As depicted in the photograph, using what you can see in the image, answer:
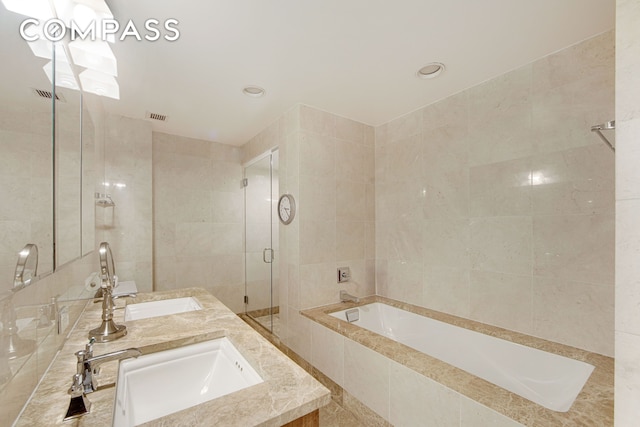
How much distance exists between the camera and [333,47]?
171 centimetres

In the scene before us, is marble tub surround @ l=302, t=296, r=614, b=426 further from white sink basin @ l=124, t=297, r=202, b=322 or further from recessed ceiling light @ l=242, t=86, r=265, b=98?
recessed ceiling light @ l=242, t=86, r=265, b=98

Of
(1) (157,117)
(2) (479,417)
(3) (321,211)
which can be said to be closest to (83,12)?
(1) (157,117)

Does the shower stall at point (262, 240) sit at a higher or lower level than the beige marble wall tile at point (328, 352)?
higher

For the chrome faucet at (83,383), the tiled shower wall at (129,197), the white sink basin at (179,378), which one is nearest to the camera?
the chrome faucet at (83,383)

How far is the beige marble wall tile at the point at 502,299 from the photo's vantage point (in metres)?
1.86

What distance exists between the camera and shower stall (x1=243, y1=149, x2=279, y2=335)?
2.94 m

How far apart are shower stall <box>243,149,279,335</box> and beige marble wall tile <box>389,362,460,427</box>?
152cm

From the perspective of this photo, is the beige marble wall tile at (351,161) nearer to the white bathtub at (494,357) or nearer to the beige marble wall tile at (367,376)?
the white bathtub at (494,357)

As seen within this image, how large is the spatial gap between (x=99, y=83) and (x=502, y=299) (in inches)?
138

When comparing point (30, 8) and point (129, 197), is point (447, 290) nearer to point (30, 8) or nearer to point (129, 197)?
point (30, 8)

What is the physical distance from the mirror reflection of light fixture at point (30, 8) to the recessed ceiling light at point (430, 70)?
1.99 metres

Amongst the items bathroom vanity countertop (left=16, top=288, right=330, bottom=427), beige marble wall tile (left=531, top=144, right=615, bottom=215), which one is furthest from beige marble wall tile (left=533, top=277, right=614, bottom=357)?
bathroom vanity countertop (left=16, top=288, right=330, bottom=427)

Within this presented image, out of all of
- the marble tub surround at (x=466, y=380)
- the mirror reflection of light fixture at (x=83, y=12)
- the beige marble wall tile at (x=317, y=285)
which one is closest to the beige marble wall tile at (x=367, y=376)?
the marble tub surround at (x=466, y=380)

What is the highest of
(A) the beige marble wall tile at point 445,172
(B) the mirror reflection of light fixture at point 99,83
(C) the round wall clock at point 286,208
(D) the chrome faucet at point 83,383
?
(B) the mirror reflection of light fixture at point 99,83
